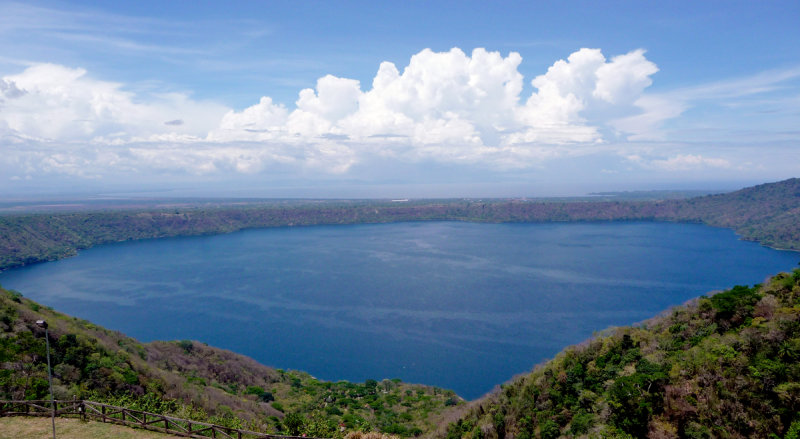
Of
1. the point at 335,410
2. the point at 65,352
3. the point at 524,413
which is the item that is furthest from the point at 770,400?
the point at 65,352

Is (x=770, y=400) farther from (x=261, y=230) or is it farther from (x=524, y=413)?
(x=261, y=230)

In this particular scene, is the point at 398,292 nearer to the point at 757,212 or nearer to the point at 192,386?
the point at 192,386

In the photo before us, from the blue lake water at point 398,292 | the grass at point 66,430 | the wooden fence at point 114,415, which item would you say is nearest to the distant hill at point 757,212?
the blue lake water at point 398,292

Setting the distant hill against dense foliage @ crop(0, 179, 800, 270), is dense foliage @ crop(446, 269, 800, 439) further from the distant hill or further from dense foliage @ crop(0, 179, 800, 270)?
the distant hill

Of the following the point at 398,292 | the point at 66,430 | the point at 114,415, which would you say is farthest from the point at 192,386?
the point at 398,292

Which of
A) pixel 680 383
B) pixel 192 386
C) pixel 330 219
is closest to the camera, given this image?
pixel 680 383

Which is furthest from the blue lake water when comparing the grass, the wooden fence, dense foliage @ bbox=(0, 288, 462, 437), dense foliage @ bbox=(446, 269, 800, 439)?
the grass

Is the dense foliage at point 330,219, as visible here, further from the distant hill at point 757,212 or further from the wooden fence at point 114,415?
the wooden fence at point 114,415
